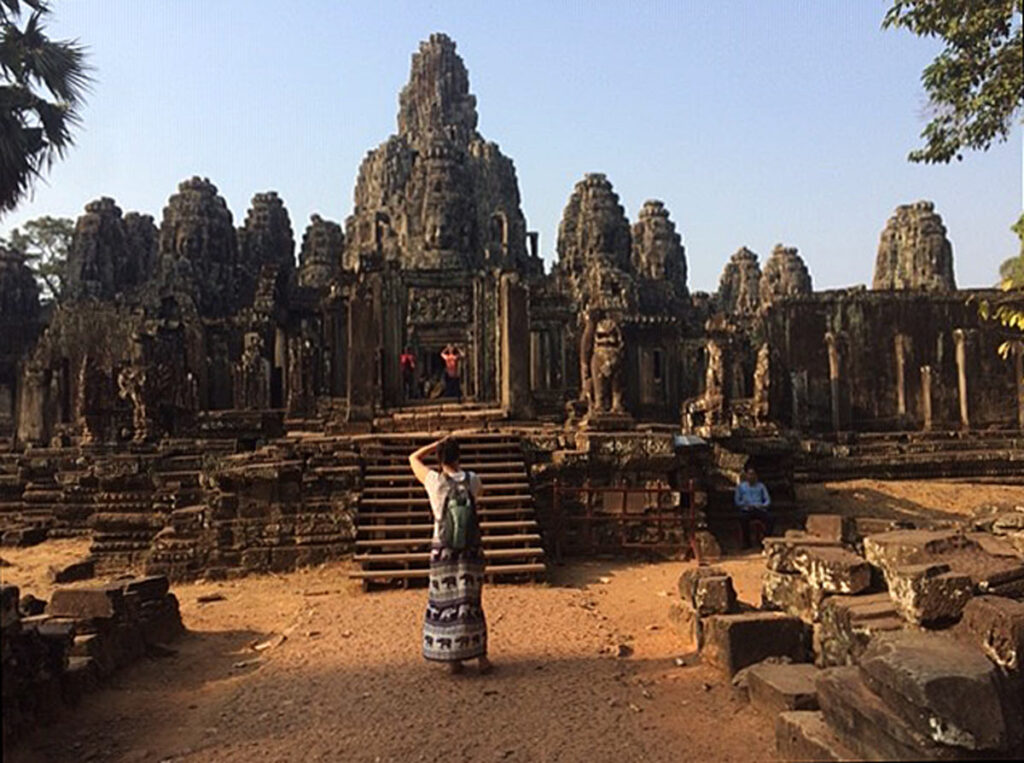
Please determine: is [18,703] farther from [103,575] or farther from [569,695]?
[103,575]

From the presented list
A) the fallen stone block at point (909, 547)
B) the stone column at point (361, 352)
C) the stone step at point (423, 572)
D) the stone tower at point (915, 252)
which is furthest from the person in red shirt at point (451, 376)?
the stone tower at point (915, 252)

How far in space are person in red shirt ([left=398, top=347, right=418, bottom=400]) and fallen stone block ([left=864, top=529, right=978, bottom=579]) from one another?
509 inches

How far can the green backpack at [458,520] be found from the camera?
5.10 m

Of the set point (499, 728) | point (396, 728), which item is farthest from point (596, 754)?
point (396, 728)

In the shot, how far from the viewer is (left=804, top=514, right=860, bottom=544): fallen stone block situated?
8.77m

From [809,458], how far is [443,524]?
12538 millimetres

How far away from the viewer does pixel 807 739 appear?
359 cm

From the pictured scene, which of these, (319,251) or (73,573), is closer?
(73,573)

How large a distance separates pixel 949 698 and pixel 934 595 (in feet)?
5.64

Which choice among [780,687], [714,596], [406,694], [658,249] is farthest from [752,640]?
[658,249]

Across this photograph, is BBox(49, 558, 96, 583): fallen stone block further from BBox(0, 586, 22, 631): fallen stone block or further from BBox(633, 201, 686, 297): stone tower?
BBox(633, 201, 686, 297): stone tower

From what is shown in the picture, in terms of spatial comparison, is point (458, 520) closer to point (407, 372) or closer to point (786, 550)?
point (786, 550)

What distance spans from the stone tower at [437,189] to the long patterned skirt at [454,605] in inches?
724

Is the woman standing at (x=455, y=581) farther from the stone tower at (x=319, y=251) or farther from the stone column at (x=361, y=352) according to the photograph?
the stone tower at (x=319, y=251)
